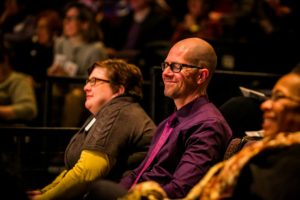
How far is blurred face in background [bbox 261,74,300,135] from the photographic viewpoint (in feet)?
8.36

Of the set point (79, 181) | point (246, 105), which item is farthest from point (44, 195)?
point (246, 105)

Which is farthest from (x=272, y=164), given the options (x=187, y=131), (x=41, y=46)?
(x=41, y=46)

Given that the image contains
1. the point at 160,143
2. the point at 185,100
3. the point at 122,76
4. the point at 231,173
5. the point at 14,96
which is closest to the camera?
the point at 231,173

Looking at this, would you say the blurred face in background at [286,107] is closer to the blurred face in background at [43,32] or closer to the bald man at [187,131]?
the bald man at [187,131]

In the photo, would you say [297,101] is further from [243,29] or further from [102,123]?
[243,29]

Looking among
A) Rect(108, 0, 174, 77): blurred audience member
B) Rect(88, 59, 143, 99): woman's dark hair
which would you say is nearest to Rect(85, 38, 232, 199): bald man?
Rect(88, 59, 143, 99): woman's dark hair

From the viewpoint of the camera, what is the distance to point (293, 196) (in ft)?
7.93

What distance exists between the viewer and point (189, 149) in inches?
124

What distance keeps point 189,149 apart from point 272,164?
0.71m

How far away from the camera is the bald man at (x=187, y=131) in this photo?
3.08 m

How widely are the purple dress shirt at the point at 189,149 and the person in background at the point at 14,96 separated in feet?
6.84

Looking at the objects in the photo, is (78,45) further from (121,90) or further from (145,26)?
(121,90)

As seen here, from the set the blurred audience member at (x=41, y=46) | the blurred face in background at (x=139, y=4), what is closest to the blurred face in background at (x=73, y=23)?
the blurred audience member at (x=41, y=46)

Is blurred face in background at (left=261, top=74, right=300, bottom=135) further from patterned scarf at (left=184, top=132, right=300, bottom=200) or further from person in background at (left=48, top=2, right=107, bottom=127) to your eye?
person in background at (left=48, top=2, right=107, bottom=127)
